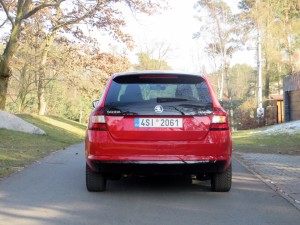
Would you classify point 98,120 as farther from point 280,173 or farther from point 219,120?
point 280,173

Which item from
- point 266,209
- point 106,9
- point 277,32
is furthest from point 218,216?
point 277,32

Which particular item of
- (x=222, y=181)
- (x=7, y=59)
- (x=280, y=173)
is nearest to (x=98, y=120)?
(x=222, y=181)

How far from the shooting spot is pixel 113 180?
755 centimetres

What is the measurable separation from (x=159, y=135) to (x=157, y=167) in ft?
1.40

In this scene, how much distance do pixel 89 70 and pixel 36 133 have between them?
10.7 m

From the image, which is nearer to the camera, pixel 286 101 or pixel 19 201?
pixel 19 201

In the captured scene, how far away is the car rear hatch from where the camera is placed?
581 cm

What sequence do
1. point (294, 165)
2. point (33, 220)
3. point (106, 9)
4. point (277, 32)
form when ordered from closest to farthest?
1. point (33, 220)
2. point (294, 165)
3. point (106, 9)
4. point (277, 32)

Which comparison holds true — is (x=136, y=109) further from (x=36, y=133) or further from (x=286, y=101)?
(x=286, y=101)

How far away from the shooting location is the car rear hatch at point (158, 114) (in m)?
5.81

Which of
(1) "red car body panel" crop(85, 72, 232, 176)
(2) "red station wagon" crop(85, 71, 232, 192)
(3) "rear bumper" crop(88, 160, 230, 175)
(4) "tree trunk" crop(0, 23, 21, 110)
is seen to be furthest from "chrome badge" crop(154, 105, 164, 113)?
(4) "tree trunk" crop(0, 23, 21, 110)

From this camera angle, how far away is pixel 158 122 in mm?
5820

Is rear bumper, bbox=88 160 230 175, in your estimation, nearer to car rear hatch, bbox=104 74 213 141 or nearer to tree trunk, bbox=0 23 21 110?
car rear hatch, bbox=104 74 213 141

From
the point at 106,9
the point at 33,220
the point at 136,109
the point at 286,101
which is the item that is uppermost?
the point at 106,9
